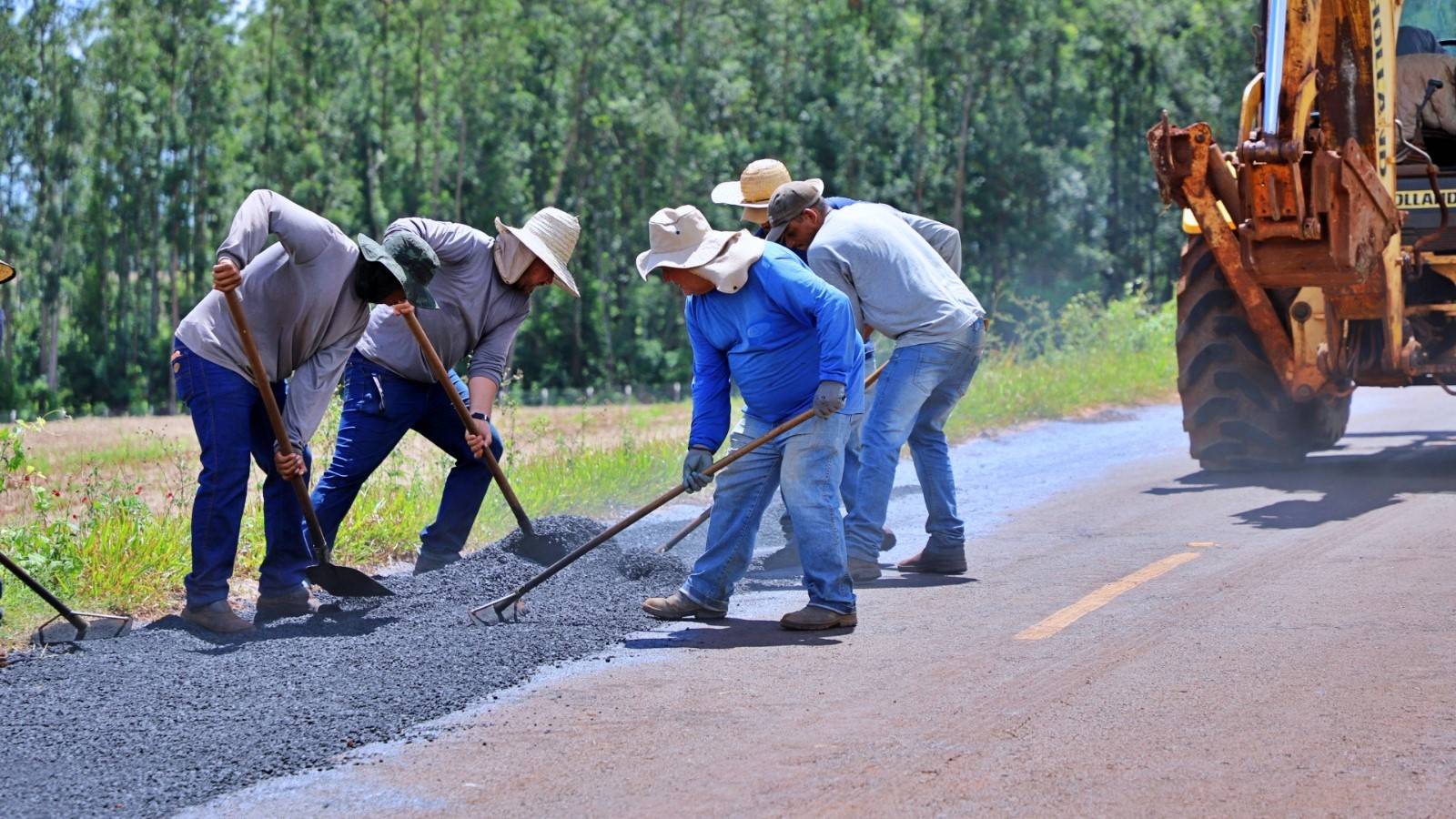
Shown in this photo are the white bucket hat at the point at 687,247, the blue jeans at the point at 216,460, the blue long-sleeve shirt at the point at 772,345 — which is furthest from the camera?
the blue jeans at the point at 216,460

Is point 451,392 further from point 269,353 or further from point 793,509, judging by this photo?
point 793,509

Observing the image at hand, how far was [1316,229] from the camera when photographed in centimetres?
948

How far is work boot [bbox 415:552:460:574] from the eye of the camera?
26.5ft

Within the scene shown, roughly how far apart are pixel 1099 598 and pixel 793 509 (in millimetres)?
1410

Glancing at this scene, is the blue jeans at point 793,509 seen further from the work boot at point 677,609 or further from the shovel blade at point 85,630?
the shovel blade at point 85,630

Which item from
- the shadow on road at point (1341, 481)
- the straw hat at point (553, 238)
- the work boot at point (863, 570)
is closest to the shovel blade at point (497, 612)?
the straw hat at point (553, 238)

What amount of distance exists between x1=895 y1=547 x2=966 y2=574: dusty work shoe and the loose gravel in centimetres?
125

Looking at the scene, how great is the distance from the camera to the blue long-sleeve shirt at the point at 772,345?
651 centimetres

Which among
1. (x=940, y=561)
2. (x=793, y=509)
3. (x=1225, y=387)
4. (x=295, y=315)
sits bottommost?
(x=940, y=561)

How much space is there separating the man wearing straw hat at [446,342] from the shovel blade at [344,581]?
1.32 feet

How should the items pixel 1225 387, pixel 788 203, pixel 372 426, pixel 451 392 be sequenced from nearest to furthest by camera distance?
pixel 451 392, pixel 788 203, pixel 372 426, pixel 1225 387

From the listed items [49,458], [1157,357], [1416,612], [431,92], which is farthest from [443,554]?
[431,92]

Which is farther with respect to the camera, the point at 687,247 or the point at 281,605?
the point at 281,605

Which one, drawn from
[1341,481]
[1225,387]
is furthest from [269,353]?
[1341,481]
